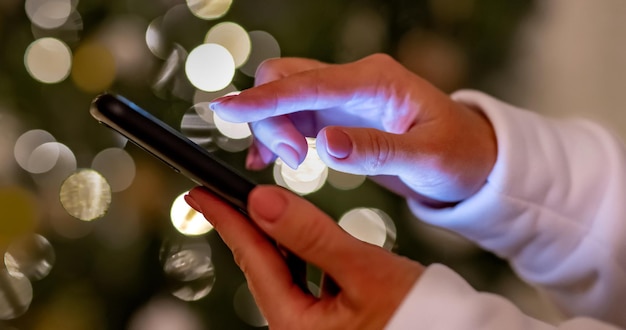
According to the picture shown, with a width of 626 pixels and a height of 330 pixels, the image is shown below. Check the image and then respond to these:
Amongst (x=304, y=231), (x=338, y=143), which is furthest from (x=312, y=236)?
(x=338, y=143)

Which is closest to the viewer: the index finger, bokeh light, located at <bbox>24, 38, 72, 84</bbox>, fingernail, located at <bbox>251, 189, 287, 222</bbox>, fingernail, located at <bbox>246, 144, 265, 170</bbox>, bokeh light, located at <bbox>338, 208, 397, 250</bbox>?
fingernail, located at <bbox>251, 189, 287, 222</bbox>

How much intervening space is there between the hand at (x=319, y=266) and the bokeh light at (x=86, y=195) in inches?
17.8

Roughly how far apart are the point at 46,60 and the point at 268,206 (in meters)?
0.52

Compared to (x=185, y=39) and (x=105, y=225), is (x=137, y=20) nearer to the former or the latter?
(x=185, y=39)

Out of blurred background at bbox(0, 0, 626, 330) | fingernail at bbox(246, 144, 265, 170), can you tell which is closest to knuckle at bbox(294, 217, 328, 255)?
fingernail at bbox(246, 144, 265, 170)

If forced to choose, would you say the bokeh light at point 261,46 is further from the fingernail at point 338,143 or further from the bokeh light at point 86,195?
the fingernail at point 338,143

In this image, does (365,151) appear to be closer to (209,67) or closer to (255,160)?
(255,160)

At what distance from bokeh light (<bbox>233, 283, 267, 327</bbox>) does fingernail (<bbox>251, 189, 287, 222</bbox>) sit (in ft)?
1.63

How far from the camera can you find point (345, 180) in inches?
33.7

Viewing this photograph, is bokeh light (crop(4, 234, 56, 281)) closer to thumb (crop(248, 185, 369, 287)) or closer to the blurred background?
the blurred background

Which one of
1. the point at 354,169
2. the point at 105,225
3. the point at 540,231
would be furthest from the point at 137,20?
the point at 540,231

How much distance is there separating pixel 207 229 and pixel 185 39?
0.27m

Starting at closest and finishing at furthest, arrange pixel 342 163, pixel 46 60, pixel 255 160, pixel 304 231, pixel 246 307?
pixel 304 231
pixel 342 163
pixel 255 160
pixel 46 60
pixel 246 307

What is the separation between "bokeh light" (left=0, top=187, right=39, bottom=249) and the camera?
2.40ft
